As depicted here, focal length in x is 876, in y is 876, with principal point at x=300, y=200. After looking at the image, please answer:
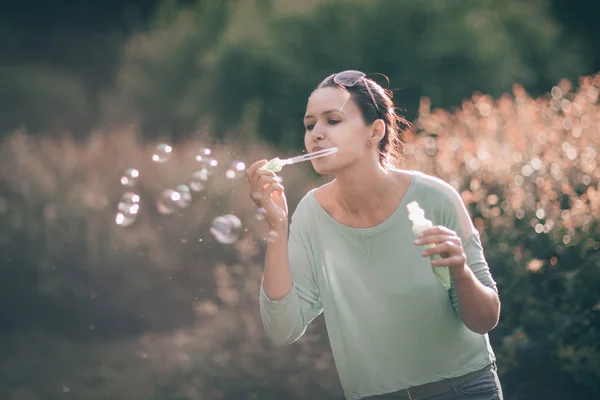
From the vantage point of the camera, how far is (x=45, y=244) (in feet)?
22.0

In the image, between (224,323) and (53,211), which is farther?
(53,211)

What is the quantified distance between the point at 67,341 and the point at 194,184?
346 cm

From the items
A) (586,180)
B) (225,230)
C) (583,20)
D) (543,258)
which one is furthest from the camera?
(583,20)

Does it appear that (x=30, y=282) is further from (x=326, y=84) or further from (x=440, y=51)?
(x=440, y=51)

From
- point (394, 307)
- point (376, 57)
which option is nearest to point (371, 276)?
point (394, 307)

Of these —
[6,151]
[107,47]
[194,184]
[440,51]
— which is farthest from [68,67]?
[194,184]

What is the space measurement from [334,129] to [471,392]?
0.84 metres

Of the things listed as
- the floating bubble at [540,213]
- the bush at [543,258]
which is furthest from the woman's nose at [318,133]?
the floating bubble at [540,213]

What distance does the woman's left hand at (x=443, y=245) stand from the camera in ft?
6.82

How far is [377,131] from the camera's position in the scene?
2.71m

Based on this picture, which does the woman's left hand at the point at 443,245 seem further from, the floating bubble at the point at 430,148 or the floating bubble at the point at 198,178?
the floating bubble at the point at 430,148

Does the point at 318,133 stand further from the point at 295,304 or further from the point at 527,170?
the point at 527,170

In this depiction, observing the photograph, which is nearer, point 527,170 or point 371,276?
point 371,276

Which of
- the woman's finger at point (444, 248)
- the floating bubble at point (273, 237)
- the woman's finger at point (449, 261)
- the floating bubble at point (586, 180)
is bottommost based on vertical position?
the woman's finger at point (449, 261)
